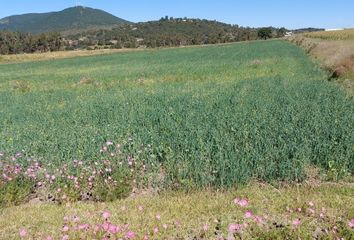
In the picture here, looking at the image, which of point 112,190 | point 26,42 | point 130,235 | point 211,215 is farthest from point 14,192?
point 26,42

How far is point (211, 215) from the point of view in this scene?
516cm

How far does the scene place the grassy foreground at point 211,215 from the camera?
4691 mm

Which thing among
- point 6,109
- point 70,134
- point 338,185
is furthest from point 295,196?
point 6,109

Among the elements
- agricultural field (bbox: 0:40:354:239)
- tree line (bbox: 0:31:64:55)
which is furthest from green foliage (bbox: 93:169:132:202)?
tree line (bbox: 0:31:64:55)

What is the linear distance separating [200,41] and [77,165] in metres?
128

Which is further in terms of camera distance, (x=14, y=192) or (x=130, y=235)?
(x=14, y=192)

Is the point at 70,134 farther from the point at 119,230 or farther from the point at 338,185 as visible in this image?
the point at 338,185

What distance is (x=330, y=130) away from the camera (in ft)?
26.2

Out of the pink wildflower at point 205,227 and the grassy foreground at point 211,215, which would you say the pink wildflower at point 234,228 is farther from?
the pink wildflower at point 205,227

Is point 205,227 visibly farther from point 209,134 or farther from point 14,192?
point 209,134

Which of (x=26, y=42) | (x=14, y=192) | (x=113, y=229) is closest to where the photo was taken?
(x=113, y=229)

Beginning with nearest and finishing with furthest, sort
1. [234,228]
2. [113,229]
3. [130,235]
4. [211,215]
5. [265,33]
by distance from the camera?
[130,235] < [113,229] < [234,228] < [211,215] < [265,33]

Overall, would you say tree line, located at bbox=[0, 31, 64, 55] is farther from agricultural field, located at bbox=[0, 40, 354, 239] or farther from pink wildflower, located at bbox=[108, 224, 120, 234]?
pink wildflower, located at bbox=[108, 224, 120, 234]

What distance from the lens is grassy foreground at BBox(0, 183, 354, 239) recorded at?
469 cm
